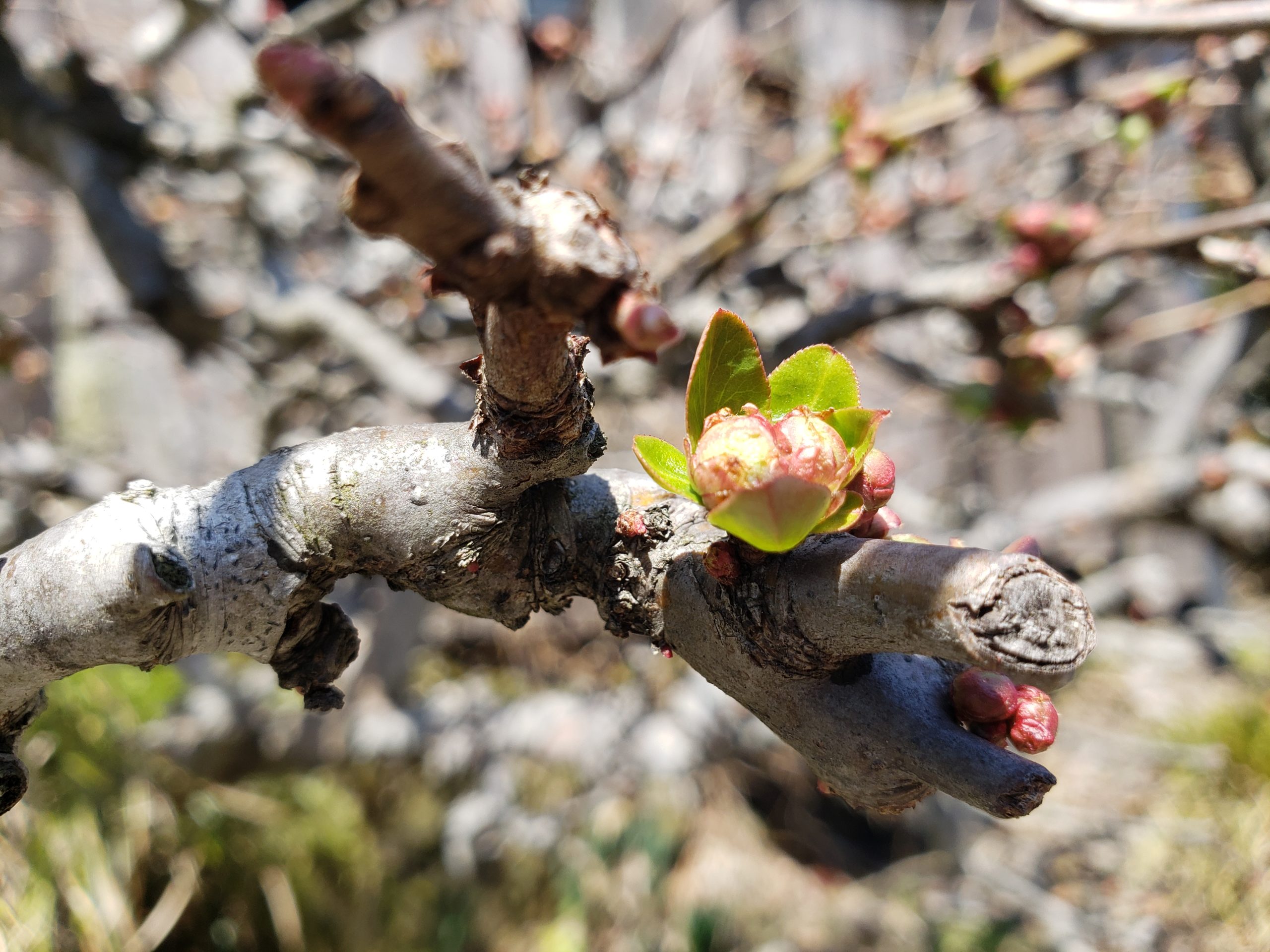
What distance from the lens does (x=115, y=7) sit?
4.61m

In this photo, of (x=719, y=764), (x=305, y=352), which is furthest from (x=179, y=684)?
(x=719, y=764)

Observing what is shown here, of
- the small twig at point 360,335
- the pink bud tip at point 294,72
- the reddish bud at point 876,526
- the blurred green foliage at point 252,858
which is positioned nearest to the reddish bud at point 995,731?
the reddish bud at point 876,526

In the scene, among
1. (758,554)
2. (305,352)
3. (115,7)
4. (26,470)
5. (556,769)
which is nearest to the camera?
(758,554)

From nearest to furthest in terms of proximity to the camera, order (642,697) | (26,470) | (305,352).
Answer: (26,470)
(305,352)
(642,697)

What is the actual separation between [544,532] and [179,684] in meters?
2.67

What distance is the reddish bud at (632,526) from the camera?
74 cm

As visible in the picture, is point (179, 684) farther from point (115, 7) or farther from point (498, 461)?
point (115, 7)

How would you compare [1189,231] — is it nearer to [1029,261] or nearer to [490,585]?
[1029,261]

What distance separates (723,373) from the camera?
618 mm

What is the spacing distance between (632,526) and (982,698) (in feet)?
1.11

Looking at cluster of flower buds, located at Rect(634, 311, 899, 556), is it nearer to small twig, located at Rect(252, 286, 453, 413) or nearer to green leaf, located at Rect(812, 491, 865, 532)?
green leaf, located at Rect(812, 491, 865, 532)

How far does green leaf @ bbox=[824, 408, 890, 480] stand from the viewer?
573 millimetres

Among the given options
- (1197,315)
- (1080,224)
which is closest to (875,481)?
(1080,224)

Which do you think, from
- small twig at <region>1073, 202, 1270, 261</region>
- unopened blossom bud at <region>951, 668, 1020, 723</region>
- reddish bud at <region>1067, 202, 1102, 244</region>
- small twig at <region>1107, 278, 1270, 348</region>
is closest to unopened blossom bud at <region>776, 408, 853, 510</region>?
unopened blossom bud at <region>951, 668, 1020, 723</region>
